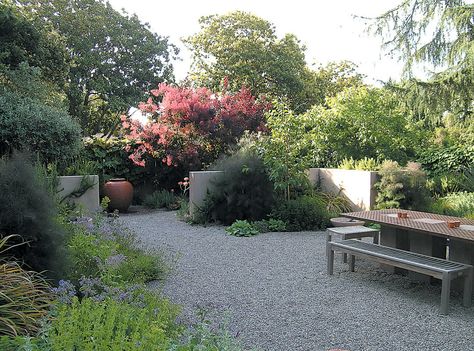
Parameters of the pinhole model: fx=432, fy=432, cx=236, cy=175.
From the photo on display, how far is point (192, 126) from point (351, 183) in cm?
427

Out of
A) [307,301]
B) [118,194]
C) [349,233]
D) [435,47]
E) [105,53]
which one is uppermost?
[105,53]

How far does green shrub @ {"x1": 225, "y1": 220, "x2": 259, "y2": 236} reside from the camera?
7913mm

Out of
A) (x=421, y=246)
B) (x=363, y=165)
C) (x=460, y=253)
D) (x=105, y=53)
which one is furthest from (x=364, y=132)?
(x=105, y=53)

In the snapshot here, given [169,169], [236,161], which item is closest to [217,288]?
[236,161]

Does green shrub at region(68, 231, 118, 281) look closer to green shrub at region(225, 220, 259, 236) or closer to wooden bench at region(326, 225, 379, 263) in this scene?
wooden bench at region(326, 225, 379, 263)

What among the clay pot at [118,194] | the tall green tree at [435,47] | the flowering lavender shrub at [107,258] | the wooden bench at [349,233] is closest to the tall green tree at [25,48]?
the clay pot at [118,194]

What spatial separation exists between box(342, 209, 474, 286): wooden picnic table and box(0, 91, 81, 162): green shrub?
597 centimetres

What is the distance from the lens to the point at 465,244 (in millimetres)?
4469

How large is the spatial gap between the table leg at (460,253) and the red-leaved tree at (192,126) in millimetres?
7345

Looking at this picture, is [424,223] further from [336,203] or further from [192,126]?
[192,126]

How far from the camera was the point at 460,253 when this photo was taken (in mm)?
4543

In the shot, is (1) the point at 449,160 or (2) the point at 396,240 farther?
(1) the point at 449,160

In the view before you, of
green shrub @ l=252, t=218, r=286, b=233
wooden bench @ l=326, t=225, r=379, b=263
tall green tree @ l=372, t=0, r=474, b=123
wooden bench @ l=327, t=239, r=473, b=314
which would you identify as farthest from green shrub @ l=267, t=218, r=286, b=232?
tall green tree @ l=372, t=0, r=474, b=123

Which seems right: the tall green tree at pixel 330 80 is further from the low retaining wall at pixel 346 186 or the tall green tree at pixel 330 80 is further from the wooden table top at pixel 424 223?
the wooden table top at pixel 424 223
